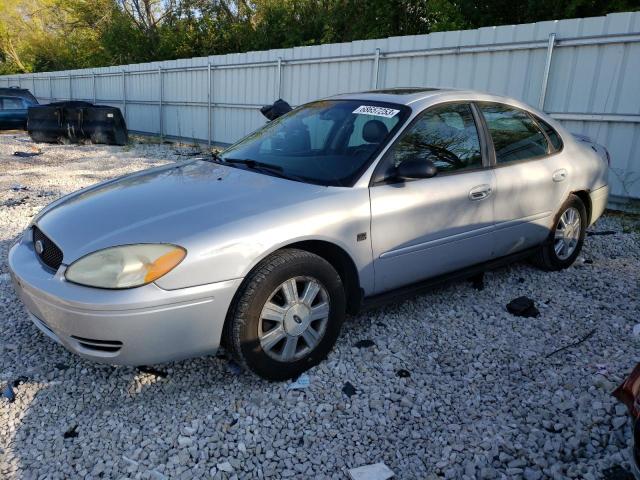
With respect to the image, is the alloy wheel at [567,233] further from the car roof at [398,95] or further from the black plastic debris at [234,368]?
the black plastic debris at [234,368]

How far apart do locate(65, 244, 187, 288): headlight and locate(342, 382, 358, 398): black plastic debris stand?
3.88 ft

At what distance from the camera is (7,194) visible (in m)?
7.70

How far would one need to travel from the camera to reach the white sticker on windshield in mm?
3424

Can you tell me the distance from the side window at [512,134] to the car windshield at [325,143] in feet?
2.93

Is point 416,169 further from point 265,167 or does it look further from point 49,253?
point 49,253

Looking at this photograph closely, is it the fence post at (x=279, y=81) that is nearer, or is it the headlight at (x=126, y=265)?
the headlight at (x=126, y=265)

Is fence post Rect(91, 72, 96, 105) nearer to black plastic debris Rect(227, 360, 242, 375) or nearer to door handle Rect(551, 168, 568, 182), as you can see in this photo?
door handle Rect(551, 168, 568, 182)

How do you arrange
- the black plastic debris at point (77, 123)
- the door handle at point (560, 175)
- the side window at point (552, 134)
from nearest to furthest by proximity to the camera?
the door handle at point (560, 175), the side window at point (552, 134), the black plastic debris at point (77, 123)

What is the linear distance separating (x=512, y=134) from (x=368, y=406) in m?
2.54

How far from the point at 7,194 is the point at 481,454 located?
787 cm

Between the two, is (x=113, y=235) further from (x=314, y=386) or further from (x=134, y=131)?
(x=134, y=131)

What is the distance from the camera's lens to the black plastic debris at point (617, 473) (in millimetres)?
2180

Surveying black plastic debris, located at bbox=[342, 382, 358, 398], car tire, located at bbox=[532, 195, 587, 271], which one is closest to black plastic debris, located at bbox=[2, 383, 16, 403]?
black plastic debris, located at bbox=[342, 382, 358, 398]

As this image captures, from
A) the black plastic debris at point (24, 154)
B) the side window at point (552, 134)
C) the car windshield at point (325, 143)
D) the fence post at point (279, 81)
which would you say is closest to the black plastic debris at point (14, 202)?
the car windshield at point (325, 143)
